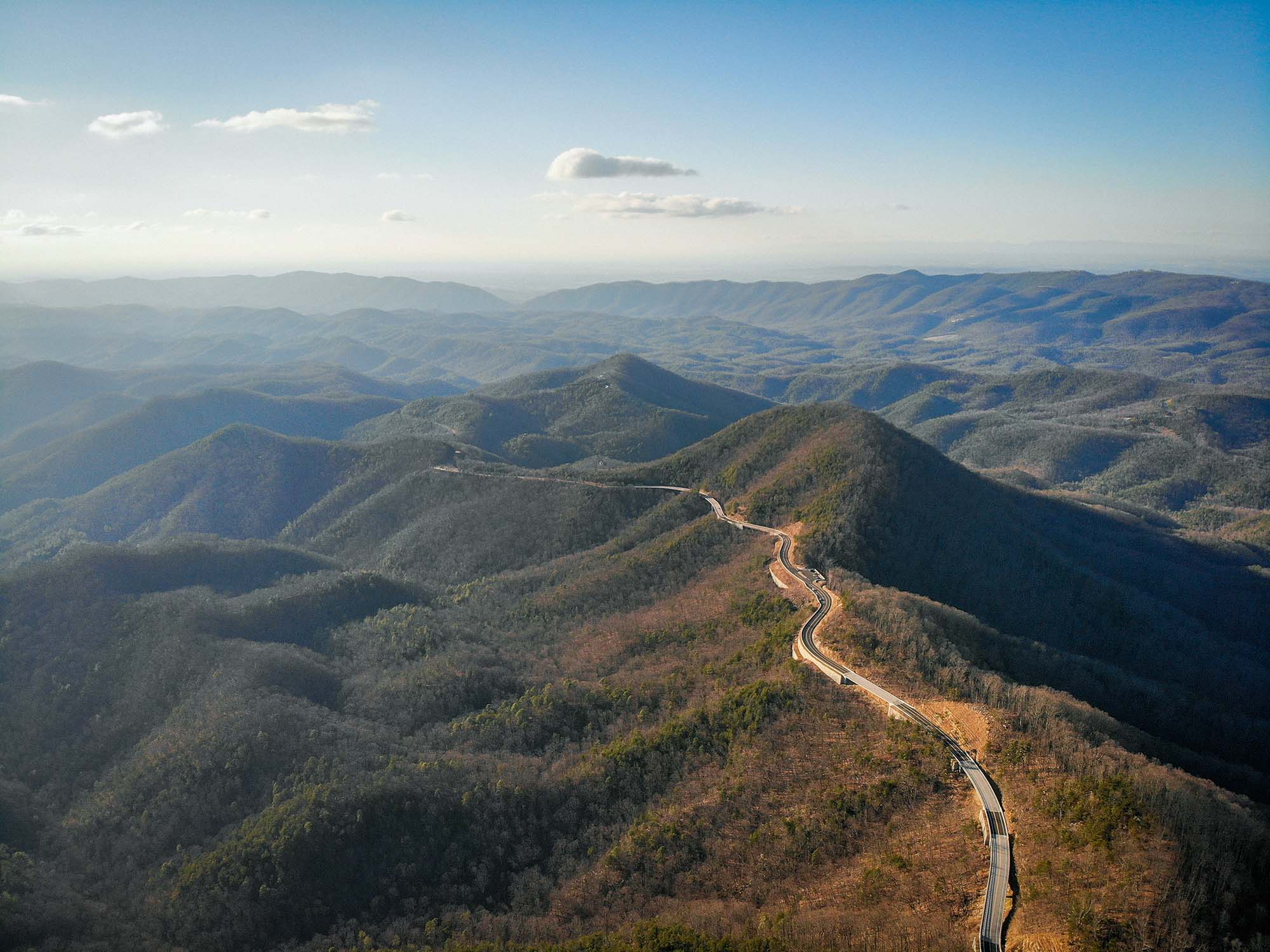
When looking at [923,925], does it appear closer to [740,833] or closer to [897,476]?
[740,833]

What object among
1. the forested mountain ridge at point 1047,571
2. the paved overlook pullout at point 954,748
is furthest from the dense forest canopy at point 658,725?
the paved overlook pullout at point 954,748

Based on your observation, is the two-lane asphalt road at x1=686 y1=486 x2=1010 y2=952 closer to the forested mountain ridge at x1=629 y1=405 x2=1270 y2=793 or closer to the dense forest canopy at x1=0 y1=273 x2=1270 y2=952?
the dense forest canopy at x1=0 y1=273 x2=1270 y2=952

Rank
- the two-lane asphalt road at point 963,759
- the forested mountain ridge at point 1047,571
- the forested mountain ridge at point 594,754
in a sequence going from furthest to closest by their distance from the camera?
the forested mountain ridge at point 1047,571
the forested mountain ridge at point 594,754
the two-lane asphalt road at point 963,759

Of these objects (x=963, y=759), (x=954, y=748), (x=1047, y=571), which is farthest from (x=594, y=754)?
(x=1047, y=571)

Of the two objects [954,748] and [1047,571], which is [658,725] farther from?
[1047,571]

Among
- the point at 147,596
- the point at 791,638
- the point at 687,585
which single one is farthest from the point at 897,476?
the point at 147,596

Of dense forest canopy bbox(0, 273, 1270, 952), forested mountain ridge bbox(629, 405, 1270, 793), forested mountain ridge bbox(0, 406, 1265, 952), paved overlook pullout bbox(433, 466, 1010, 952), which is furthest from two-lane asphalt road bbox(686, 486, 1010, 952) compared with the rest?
forested mountain ridge bbox(629, 405, 1270, 793)

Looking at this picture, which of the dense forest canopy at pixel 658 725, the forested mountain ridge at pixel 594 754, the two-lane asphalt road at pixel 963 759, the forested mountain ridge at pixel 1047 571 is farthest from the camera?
the forested mountain ridge at pixel 1047 571

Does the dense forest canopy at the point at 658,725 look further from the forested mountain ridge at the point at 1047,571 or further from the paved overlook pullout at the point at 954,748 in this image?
the paved overlook pullout at the point at 954,748
